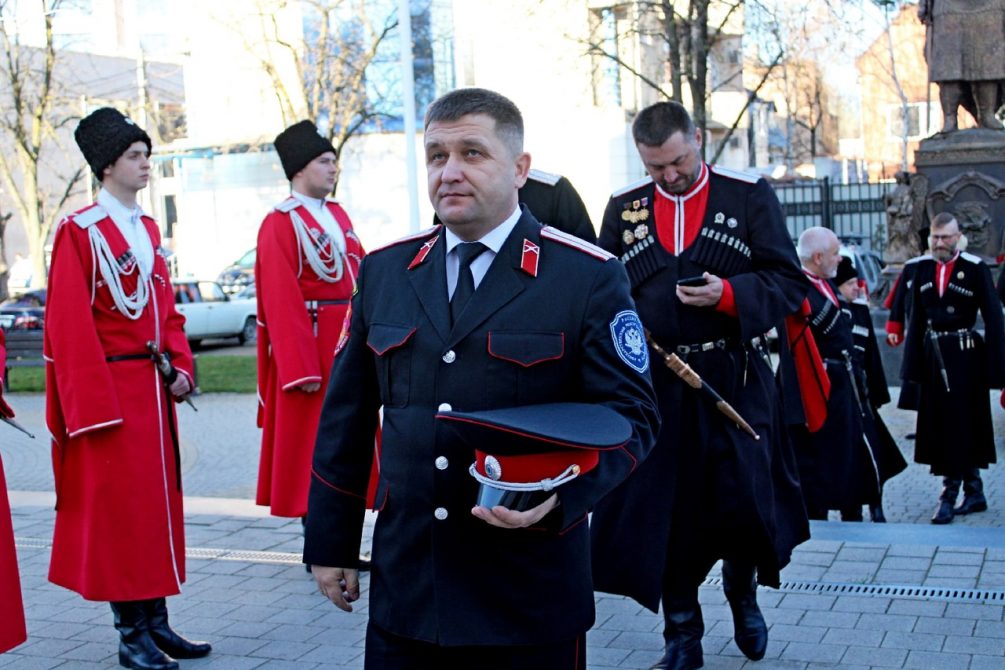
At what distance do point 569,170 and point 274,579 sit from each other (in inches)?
1240

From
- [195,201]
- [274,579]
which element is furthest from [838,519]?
[195,201]

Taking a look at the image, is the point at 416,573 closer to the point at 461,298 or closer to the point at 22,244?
the point at 461,298

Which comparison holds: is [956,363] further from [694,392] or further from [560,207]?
[694,392]

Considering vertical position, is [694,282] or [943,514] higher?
[694,282]

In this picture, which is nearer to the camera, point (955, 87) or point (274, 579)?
point (274, 579)

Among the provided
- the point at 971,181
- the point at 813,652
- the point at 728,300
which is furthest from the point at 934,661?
the point at 971,181

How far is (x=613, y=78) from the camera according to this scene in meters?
35.7

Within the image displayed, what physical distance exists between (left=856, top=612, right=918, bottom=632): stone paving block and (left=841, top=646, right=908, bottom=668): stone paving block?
29 cm

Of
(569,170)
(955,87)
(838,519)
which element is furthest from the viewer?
(569,170)

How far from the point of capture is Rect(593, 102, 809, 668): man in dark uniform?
17.4ft

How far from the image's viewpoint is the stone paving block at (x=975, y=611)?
19.6 ft

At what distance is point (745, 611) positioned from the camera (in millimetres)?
5598

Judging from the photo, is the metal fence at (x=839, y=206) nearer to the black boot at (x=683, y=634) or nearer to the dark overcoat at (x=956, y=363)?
the dark overcoat at (x=956, y=363)

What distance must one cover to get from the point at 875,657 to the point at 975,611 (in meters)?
0.80
